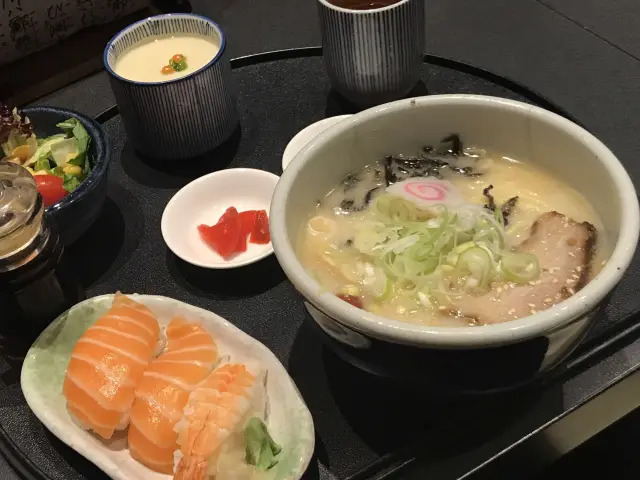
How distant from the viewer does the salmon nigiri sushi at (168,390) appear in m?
0.81

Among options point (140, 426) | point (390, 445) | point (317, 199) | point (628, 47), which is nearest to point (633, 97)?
point (628, 47)

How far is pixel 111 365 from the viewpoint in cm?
89

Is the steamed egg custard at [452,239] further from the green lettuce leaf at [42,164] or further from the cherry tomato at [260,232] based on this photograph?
the green lettuce leaf at [42,164]

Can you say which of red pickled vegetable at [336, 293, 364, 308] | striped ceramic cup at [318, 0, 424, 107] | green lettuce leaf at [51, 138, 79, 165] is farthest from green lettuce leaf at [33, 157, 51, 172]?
red pickled vegetable at [336, 293, 364, 308]

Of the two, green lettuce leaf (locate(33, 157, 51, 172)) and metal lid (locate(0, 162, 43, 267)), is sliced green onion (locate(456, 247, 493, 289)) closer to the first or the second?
metal lid (locate(0, 162, 43, 267))

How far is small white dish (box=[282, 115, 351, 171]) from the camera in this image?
1.21m

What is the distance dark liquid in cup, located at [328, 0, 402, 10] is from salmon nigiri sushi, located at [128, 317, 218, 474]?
2.38 feet

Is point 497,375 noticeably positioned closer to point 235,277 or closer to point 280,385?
point 280,385

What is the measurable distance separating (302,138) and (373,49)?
21cm

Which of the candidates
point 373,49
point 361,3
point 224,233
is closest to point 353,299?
point 224,233

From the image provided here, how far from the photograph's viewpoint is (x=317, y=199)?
915 mm

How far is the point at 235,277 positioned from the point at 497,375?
48 cm

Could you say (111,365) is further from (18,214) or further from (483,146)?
(483,146)

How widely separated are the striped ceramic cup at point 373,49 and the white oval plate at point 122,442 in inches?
22.6
